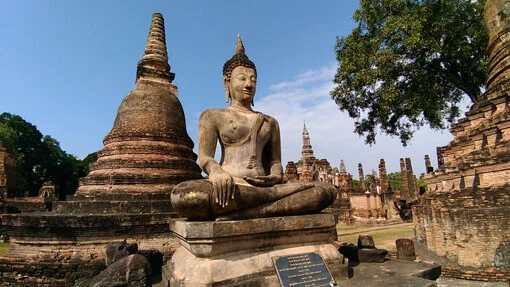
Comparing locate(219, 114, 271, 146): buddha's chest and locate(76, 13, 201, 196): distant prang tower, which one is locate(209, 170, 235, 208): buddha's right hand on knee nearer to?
locate(219, 114, 271, 146): buddha's chest

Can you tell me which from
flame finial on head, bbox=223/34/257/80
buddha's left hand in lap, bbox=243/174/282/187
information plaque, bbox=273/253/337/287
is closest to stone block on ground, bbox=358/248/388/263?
information plaque, bbox=273/253/337/287

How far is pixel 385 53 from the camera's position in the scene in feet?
44.3

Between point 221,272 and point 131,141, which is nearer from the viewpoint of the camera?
point 221,272

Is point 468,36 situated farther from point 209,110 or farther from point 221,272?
point 221,272

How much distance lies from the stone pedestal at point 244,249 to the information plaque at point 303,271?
0.27ft

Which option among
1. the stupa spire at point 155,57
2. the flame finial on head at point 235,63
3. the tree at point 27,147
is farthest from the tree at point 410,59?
the tree at point 27,147

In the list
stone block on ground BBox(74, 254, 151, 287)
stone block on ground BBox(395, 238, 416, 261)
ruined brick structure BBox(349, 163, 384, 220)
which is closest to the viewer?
stone block on ground BBox(74, 254, 151, 287)

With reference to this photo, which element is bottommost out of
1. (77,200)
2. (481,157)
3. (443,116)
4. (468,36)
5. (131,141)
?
(77,200)

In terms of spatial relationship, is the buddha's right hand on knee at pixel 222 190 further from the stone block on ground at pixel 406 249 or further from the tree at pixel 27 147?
the tree at pixel 27 147

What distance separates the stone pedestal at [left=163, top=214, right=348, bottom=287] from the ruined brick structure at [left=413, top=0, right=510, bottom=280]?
476 centimetres

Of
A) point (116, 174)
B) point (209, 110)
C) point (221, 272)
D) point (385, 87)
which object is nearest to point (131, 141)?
point (116, 174)

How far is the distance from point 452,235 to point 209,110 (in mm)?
→ 7181

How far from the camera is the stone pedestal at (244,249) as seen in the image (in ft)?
10.4

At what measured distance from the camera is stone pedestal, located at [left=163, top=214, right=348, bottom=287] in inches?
125
